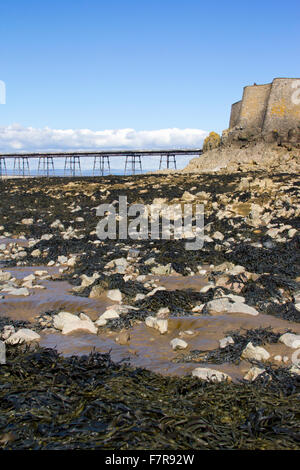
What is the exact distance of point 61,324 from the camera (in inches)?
170

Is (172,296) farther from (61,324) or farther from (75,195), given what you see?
(75,195)

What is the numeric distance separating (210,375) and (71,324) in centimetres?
178

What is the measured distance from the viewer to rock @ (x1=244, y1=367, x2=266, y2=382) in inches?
121

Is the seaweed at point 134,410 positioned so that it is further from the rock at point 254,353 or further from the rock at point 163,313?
the rock at point 163,313

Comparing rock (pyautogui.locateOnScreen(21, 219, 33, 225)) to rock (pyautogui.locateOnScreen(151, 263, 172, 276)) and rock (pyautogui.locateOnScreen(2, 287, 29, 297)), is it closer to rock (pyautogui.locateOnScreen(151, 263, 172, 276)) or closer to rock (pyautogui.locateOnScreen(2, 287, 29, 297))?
rock (pyautogui.locateOnScreen(2, 287, 29, 297))

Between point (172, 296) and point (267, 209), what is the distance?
18.1 ft

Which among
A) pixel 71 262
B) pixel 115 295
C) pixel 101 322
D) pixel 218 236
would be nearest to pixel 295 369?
pixel 101 322

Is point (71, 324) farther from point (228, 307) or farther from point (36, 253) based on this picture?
point (36, 253)

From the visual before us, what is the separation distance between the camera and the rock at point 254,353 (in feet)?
11.3

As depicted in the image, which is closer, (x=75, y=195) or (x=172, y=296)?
(x=172, y=296)

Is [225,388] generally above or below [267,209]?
below

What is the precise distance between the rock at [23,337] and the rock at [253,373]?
6.91 ft
